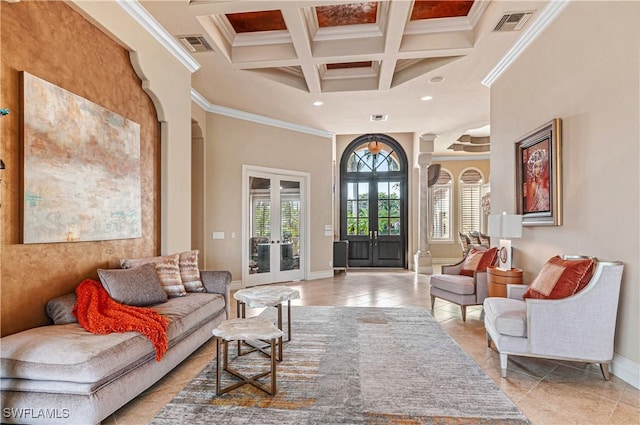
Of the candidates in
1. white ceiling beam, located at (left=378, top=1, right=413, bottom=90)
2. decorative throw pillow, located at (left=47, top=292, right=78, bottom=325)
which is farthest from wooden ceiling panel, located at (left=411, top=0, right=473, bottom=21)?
decorative throw pillow, located at (left=47, top=292, right=78, bottom=325)

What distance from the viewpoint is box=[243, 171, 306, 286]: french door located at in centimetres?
652

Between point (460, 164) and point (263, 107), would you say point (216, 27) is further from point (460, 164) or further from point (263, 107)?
point (460, 164)

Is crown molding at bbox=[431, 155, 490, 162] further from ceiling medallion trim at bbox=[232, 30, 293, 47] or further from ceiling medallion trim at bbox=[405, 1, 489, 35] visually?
ceiling medallion trim at bbox=[232, 30, 293, 47]

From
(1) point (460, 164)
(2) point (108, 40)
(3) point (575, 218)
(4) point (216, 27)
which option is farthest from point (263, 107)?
(1) point (460, 164)

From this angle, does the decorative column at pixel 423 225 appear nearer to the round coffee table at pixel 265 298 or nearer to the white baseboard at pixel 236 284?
the white baseboard at pixel 236 284

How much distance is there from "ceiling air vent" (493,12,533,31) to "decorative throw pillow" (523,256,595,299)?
2.44 metres

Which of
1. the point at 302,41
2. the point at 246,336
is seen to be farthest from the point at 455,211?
the point at 246,336

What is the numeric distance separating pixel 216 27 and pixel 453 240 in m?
8.90

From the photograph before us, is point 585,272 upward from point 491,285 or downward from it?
upward

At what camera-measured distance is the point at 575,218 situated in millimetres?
3133

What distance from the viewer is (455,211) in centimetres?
1042

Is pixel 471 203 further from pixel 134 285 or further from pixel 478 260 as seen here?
pixel 134 285

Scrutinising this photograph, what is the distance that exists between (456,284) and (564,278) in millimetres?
1639

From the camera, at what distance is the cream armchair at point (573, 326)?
2559 mm
